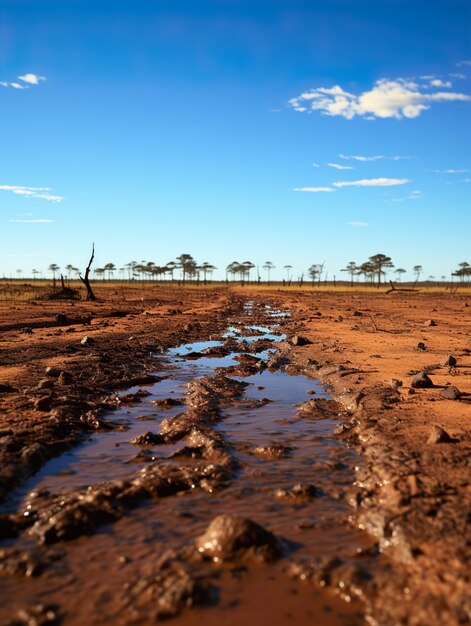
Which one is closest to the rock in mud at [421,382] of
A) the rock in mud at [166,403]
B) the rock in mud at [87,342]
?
the rock in mud at [166,403]

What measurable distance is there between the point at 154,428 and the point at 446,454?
2.95 m

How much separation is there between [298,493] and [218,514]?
0.65 metres

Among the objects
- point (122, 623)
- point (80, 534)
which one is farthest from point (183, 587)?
point (80, 534)

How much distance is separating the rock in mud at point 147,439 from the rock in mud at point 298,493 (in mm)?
1572

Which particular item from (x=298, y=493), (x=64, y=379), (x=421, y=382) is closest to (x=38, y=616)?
(x=298, y=493)

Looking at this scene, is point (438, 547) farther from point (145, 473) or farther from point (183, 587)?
point (145, 473)

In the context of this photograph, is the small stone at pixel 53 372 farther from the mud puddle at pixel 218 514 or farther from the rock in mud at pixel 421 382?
the rock in mud at pixel 421 382

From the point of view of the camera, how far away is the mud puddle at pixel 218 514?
2.38 metres

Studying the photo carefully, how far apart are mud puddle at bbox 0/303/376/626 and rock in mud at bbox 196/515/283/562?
0.07 metres

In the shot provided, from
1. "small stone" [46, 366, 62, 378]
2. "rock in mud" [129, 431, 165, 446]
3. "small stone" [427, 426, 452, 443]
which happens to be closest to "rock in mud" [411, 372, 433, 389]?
"small stone" [427, 426, 452, 443]

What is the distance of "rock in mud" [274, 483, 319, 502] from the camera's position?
3572mm

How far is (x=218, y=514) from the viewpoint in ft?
10.9

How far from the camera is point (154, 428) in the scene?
17.6ft

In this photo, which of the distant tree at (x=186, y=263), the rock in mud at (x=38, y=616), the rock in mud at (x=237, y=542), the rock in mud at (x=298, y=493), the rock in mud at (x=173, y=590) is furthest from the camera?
the distant tree at (x=186, y=263)
